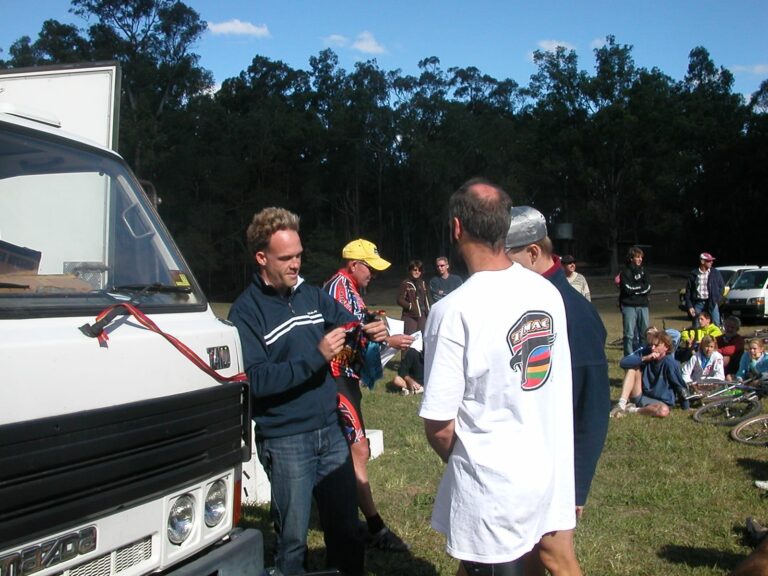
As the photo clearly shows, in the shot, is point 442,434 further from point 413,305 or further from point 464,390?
point 413,305

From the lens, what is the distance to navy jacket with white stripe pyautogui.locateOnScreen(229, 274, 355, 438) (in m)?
3.41

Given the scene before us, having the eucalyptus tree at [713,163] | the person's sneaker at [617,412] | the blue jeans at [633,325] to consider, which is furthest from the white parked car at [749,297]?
the eucalyptus tree at [713,163]

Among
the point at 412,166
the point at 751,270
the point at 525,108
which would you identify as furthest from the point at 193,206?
the point at 751,270

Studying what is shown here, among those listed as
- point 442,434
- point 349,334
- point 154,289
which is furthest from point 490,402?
point 154,289

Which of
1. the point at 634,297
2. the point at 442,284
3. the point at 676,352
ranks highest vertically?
the point at 442,284

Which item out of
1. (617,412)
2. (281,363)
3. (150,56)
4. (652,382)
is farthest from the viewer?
(150,56)

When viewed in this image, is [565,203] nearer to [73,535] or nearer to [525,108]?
[525,108]

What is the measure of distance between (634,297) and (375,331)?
902 cm

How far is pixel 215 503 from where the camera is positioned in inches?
125

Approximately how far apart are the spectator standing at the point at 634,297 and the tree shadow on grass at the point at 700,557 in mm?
7214

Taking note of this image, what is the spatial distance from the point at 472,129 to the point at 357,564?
4801 centimetres

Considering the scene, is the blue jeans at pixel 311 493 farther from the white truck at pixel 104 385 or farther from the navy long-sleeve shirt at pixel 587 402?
the navy long-sleeve shirt at pixel 587 402

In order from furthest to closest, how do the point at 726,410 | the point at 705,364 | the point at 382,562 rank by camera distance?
1. the point at 705,364
2. the point at 726,410
3. the point at 382,562

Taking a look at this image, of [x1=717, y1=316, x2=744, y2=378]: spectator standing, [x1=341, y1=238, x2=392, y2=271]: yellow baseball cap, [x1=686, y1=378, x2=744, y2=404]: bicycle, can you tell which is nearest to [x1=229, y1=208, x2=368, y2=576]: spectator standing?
[x1=341, y1=238, x2=392, y2=271]: yellow baseball cap
